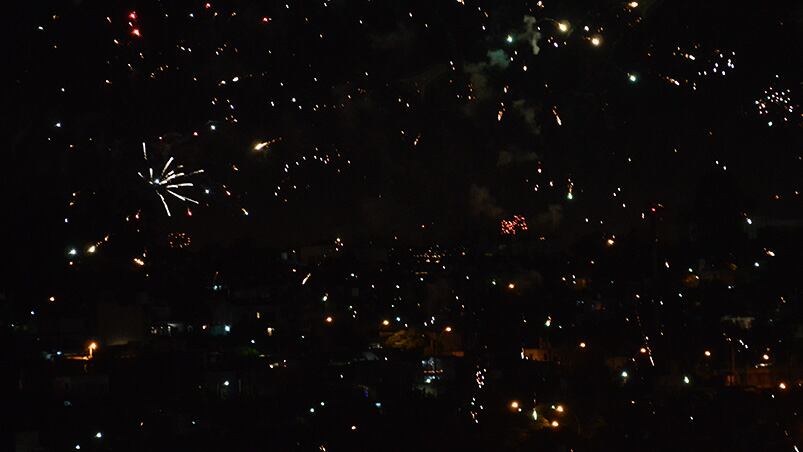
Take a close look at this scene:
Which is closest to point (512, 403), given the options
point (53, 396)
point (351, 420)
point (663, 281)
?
point (351, 420)

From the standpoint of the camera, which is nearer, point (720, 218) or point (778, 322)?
point (778, 322)

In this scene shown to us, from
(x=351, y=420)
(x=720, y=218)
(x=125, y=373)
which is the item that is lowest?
(x=351, y=420)

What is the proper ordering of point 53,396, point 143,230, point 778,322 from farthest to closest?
point 778,322 < point 53,396 < point 143,230

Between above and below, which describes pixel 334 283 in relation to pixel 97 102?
above

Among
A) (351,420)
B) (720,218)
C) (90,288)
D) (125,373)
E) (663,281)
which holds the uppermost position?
(720,218)

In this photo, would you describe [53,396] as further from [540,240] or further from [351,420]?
[540,240]

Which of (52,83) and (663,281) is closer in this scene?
(52,83)

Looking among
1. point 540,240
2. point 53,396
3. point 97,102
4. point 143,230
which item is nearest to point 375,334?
point 540,240

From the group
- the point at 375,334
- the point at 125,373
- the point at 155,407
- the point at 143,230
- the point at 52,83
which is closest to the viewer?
the point at 52,83

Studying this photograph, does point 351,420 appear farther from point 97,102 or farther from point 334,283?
point 334,283
